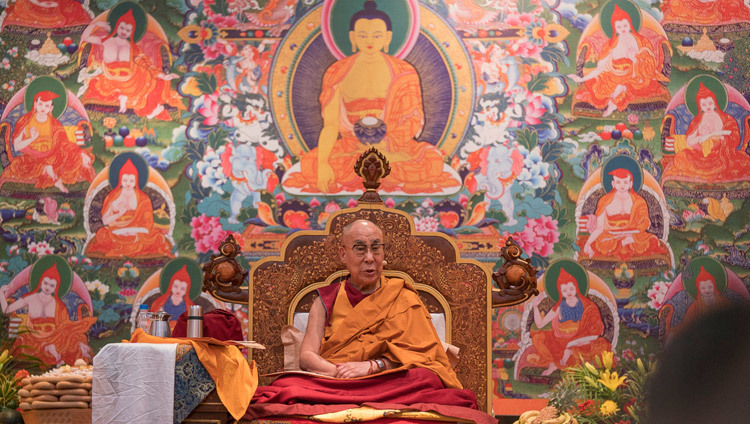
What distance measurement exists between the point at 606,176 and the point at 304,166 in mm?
2299

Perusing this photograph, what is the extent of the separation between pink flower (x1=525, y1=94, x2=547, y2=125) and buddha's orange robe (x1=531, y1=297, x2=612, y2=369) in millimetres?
1388

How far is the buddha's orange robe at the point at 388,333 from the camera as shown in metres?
4.04

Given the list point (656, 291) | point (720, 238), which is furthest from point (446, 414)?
point (720, 238)

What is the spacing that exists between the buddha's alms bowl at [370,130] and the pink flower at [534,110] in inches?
43.9

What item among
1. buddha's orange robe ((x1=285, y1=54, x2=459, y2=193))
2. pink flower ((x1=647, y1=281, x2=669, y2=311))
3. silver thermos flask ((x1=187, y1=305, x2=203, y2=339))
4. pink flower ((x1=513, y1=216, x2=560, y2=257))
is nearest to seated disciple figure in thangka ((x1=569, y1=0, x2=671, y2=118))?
pink flower ((x1=513, y1=216, x2=560, y2=257))

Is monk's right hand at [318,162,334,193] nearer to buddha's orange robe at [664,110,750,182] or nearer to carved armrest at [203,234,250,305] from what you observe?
carved armrest at [203,234,250,305]

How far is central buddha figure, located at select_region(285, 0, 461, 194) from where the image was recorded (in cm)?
564

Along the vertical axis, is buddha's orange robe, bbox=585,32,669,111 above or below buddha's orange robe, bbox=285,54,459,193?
above

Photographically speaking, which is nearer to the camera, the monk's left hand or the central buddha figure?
the monk's left hand

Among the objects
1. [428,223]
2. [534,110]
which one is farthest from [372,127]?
[534,110]

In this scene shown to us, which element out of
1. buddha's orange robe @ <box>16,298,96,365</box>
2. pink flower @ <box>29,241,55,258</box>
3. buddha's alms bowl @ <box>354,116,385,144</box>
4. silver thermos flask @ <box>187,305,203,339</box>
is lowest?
buddha's orange robe @ <box>16,298,96,365</box>

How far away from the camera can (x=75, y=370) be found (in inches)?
160

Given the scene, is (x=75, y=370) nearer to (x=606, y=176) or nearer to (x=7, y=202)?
(x=7, y=202)

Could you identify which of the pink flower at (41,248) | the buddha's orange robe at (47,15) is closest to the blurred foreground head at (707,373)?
the pink flower at (41,248)
